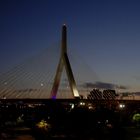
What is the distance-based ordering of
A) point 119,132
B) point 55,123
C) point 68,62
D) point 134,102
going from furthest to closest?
point 134,102 → point 68,62 → point 55,123 → point 119,132

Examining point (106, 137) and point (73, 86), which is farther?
point (73, 86)

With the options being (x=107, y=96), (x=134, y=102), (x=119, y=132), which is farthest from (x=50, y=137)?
(x=107, y=96)

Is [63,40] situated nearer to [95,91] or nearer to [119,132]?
[119,132]

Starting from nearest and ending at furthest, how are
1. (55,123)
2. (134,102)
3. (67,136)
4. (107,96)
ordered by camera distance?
(67,136) → (55,123) → (134,102) → (107,96)

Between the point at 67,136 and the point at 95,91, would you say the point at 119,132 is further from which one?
the point at 95,91

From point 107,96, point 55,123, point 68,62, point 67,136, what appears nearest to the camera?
point 67,136

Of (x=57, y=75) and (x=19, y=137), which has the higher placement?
(x=57, y=75)

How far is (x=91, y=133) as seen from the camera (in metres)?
25.8

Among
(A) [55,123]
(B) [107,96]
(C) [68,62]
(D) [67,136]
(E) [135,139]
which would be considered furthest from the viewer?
(B) [107,96]

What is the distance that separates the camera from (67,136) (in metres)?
25.8

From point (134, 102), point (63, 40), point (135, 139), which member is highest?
point (63, 40)

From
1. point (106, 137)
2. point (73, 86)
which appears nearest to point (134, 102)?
point (73, 86)

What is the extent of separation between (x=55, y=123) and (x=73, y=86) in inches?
811

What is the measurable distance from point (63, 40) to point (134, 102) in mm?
25511
